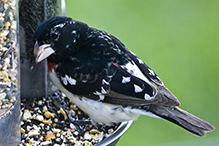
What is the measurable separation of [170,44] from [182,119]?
3194 mm

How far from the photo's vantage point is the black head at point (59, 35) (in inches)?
111

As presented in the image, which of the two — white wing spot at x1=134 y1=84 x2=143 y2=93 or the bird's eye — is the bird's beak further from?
white wing spot at x1=134 y1=84 x2=143 y2=93

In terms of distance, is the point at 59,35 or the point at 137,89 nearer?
the point at 137,89

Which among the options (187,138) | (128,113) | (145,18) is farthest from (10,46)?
(145,18)

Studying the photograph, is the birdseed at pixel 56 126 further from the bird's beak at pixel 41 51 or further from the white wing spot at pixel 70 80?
the bird's beak at pixel 41 51

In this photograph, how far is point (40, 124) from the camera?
301 cm

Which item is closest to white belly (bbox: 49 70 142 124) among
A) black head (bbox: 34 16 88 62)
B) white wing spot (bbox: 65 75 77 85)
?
white wing spot (bbox: 65 75 77 85)

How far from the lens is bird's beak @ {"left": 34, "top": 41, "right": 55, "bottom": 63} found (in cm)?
282

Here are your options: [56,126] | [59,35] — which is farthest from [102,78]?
[56,126]

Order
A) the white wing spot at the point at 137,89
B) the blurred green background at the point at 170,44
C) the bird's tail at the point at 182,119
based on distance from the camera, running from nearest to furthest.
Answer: the white wing spot at the point at 137,89 < the bird's tail at the point at 182,119 < the blurred green background at the point at 170,44

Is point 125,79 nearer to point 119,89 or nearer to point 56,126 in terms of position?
point 119,89

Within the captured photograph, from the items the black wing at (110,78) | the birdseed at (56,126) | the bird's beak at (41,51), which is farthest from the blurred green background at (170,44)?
the bird's beak at (41,51)

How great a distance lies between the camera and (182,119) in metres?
2.87

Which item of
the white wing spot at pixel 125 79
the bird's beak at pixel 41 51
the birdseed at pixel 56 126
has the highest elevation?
the bird's beak at pixel 41 51
